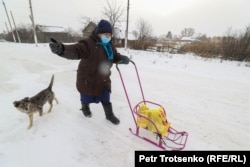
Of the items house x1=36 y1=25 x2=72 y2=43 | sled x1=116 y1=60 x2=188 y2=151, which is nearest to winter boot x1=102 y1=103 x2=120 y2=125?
sled x1=116 y1=60 x2=188 y2=151

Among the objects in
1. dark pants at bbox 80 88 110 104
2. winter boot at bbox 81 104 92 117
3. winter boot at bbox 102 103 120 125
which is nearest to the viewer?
dark pants at bbox 80 88 110 104

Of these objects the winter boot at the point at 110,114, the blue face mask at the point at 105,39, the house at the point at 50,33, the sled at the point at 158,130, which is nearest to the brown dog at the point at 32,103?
the winter boot at the point at 110,114

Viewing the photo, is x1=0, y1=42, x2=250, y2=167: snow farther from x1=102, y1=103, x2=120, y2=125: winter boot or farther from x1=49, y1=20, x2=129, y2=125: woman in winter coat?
x1=49, y1=20, x2=129, y2=125: woman in winter coat

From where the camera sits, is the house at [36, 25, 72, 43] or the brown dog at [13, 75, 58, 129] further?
the house at [36, 25, 72, 43]

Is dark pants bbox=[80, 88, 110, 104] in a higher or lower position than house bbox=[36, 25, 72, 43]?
lower

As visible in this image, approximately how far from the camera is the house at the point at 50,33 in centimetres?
3575

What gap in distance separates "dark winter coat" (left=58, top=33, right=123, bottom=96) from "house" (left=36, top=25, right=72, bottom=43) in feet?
121

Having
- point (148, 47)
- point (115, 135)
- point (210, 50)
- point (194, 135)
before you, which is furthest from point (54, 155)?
point (148, 47)

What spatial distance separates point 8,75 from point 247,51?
13288 millimetres

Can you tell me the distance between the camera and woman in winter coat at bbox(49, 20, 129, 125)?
2.48 metres

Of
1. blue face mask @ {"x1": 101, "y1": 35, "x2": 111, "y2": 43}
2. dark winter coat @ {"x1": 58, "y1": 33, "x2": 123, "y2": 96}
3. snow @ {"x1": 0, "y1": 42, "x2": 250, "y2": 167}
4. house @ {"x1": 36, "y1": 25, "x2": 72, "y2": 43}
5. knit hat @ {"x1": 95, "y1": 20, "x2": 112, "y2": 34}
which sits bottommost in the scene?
snow @ {"x1": 0, "y1": 42, "x2": 250, "y2": 167}

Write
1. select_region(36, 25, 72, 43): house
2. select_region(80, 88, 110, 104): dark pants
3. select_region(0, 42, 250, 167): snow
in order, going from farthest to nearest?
1. select_region(36, 25, 72, 43): house
2. select_region(80, 88, 110, 104): dark pants
3. select_region(0, 42, 250, 167): snow

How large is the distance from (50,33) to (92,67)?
39.5 m

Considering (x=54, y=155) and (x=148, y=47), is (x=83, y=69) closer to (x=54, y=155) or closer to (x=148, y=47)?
(x=54, y=155)
